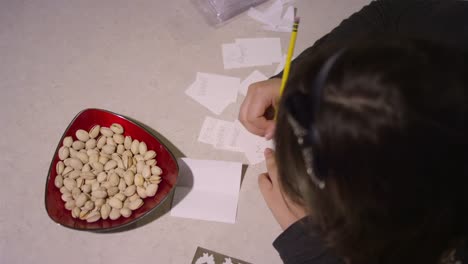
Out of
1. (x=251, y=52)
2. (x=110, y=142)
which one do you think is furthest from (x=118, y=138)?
(x=251, y=52)

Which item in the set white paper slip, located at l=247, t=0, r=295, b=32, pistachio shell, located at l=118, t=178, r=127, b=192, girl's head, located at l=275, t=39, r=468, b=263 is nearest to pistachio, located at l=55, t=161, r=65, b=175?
pistachio shell, located at l=118, t=178, r=127, b=192

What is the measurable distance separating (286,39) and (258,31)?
77 mm

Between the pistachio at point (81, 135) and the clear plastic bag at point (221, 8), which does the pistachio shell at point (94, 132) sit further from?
the clear plastic bag at point (221, 8)

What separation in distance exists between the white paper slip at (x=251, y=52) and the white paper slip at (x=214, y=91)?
0.15 feet

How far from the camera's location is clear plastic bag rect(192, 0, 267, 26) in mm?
907

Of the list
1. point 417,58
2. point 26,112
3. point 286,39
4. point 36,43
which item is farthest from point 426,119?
point 36,43

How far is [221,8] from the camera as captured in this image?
0.91 m

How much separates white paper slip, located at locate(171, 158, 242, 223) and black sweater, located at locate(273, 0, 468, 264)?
125 millimetres

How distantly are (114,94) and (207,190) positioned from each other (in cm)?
33

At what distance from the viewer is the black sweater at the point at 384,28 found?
0.57 meters

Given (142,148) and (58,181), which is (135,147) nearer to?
(142,148)

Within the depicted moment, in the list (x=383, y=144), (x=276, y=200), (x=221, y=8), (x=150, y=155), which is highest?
(x=221, y=8)

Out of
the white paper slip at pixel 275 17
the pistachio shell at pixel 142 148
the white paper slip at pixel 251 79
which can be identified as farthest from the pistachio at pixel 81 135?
the white paper slip at pixel 275 17

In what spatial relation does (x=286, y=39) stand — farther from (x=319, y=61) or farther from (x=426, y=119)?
(x=426, y=119)
